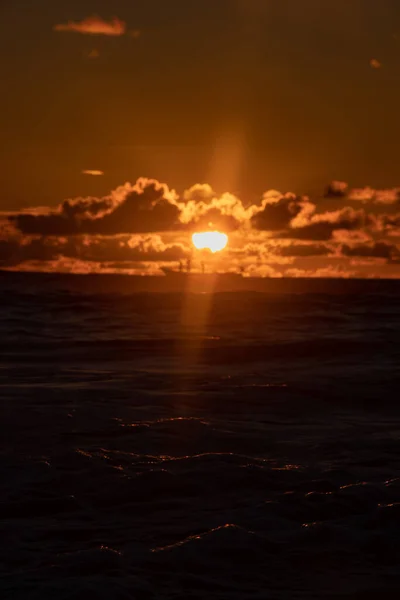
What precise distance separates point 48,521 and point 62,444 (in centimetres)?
291

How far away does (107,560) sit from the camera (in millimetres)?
6316

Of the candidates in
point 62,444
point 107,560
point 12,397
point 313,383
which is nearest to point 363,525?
point 107,560

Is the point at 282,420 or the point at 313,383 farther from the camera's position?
the point at 313,383

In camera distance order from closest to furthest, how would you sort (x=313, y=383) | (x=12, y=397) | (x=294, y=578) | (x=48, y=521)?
(x=294, y=578) < (x=48, y=521) < (x=12, y=397) < (x=313, y=383)

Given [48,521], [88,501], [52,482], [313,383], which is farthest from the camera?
[313,383]

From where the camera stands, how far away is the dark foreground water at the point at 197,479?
6133 millimetres

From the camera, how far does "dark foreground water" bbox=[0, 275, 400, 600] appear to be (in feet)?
20.1

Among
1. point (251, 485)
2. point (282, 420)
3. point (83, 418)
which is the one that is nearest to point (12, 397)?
point (83, 418)

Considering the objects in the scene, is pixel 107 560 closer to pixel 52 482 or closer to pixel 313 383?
pixel 52 482

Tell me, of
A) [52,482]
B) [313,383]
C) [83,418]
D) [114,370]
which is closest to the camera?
[52,482]

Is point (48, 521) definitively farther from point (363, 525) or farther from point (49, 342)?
point (49, 342)

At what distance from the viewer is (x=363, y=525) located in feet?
23.6

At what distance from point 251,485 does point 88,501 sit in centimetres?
172

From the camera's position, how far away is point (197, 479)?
865 cm
